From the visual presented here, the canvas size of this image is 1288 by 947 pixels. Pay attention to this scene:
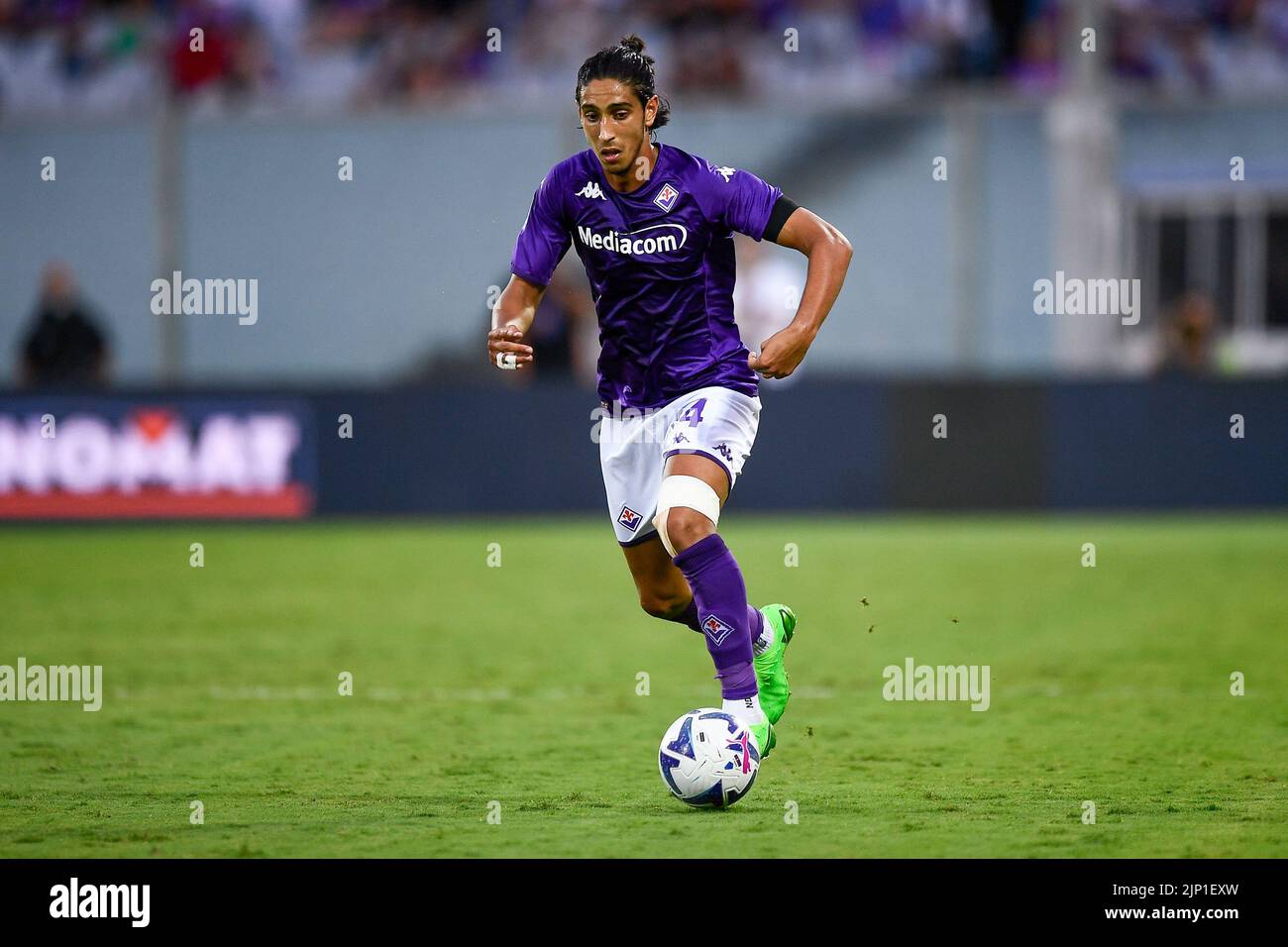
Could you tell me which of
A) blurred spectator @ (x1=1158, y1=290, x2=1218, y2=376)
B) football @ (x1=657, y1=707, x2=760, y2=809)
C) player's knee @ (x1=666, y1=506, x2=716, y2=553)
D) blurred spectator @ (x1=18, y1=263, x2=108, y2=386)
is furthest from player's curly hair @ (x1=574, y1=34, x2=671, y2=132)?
blurred spectator @ (x1=18, y1=263, x2=108, y2=386)

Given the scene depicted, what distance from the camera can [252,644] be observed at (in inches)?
396

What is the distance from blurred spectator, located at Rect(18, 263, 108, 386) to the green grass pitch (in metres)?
2.07

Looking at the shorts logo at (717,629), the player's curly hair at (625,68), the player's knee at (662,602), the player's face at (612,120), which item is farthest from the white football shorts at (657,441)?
the player's curly hair at (625,68)

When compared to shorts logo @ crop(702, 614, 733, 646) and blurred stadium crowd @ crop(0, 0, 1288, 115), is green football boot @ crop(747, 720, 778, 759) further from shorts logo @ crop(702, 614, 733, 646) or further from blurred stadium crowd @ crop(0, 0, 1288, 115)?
blurred stadium crowd @ crop(0, 0, 1288, 115)

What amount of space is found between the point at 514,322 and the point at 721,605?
117 cm

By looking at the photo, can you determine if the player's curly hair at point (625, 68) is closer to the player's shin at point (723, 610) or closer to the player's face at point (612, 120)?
the player's face at point (612, 120)

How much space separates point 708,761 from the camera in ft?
18.9

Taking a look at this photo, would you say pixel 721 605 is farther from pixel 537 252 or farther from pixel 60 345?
pixel 60 345

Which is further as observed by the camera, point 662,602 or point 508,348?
point 662,602

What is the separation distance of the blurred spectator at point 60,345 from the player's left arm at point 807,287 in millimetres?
11522

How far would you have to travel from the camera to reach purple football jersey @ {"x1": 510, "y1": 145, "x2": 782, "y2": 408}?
630cm

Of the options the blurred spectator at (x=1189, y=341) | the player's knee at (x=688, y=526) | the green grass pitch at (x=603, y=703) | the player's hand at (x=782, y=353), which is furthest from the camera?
the blurred spectator at (x=1189, y=341)

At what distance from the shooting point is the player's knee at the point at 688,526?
19.7 ft

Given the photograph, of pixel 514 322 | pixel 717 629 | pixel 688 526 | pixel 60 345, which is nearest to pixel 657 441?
pixel 688 526
